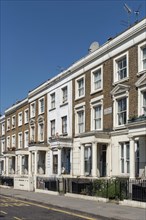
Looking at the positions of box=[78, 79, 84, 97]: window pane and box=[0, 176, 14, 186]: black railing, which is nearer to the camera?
box=[78, 79, 84, 97]: window pane

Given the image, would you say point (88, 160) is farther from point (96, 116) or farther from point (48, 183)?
point (48, 183)

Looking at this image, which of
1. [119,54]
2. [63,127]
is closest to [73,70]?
[63,127]

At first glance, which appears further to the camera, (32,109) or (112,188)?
(32,109)

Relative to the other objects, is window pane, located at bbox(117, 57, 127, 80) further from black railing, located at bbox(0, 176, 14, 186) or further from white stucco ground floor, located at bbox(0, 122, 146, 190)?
black railing, located at bbox(0, 176, 14, 186)

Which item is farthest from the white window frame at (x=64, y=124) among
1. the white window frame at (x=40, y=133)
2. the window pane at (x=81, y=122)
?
the white window frame at (x=40, y=133)

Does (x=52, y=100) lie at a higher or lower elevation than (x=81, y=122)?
higher

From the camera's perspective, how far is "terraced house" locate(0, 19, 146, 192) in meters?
26.3

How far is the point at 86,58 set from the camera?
111 feet

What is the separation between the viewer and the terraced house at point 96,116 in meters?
26.3

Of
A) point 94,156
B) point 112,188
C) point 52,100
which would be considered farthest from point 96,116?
point 52,100

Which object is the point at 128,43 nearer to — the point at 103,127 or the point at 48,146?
the point at 103,127

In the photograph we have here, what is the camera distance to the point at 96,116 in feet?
106

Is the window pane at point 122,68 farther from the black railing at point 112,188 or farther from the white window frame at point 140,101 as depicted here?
the black railing at point 112,188

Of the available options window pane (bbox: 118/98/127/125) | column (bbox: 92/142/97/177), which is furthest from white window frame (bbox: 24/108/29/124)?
window pane (bbox: 118/98/127/125)
